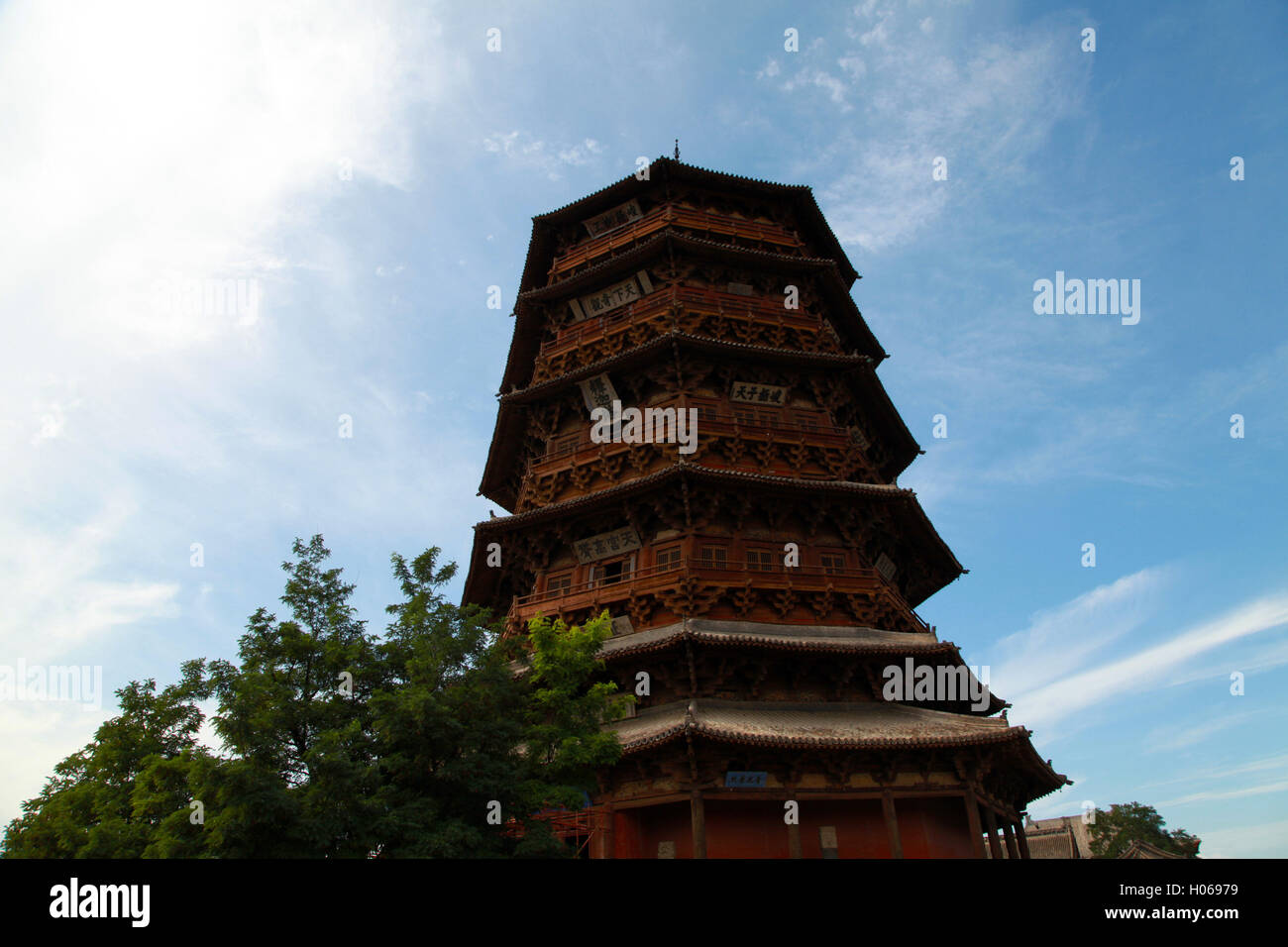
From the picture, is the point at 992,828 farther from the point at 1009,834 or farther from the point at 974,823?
the point at 974,823

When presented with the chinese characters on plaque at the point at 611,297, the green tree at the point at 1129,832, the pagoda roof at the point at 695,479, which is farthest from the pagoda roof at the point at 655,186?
the green tree at the point at 1129,832

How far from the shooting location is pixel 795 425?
24047 millimetres

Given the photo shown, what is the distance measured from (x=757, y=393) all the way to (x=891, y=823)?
41.9 feet

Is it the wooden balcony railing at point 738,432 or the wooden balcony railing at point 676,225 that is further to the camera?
the wooden balcony railing at point 676,225

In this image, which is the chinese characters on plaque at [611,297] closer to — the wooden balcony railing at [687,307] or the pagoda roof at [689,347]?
the wooden balcony railing at [687,307]

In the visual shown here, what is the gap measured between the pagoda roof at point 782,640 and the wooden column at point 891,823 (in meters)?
3.31

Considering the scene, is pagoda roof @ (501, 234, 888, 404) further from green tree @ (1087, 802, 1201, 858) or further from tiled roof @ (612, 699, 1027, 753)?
green tree @ (1087, 802, 1201, 858)

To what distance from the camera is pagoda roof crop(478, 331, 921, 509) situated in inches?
930

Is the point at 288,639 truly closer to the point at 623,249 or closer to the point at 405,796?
the point at 405,796

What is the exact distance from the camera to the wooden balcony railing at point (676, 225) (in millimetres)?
27688

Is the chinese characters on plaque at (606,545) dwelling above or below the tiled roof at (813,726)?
above

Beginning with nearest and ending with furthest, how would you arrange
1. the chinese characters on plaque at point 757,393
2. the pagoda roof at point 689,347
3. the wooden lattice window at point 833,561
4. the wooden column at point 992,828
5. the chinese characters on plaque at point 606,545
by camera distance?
1. the wooden column at point 992,828
2. the wooden lattice window at point 833,561
3. the chinese characters on plaque at point 606,545
4. the pagoda roof at point 689,347
5. the chinese characters on plaque at point 757,393

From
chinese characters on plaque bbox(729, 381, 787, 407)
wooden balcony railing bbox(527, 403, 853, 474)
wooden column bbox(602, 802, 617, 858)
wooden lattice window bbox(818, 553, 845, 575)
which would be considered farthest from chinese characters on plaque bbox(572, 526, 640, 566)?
wooden column bbox(602, 802, 617, 858)
